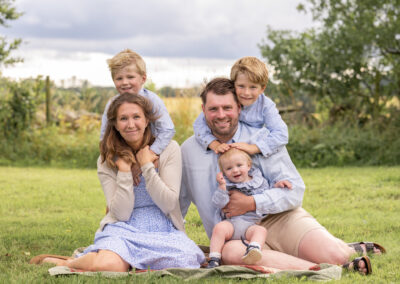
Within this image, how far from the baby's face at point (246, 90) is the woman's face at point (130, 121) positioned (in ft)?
2.57

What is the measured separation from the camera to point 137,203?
445cm

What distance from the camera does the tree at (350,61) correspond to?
1230 cm

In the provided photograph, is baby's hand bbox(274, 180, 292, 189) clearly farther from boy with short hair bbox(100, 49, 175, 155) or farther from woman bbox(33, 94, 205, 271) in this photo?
boy with short hair bbox(100, 49, 175, 155)

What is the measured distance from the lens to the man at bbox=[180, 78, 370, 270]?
4.34 m

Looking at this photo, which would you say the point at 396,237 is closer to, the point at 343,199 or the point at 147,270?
the point at 343,199

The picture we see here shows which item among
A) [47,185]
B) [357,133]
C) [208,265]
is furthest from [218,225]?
[357,133]

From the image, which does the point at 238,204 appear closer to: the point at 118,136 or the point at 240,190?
the point at 240,190

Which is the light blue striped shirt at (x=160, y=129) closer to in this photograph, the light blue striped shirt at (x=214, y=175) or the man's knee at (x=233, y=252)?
the light blue striped shirt at (x=214, y=175)

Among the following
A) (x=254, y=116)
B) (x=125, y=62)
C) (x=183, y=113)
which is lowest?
(x=254, y=116)

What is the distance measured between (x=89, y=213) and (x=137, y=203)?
11.4ft

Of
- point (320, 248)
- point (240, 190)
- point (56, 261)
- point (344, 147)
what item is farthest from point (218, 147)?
point (344, 147)

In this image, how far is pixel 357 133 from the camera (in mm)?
11961

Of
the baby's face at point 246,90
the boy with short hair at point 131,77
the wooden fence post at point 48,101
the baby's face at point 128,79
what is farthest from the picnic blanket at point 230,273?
the wooden fence post at point 48,101

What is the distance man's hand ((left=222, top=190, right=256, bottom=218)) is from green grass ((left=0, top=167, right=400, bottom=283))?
0.58 m
